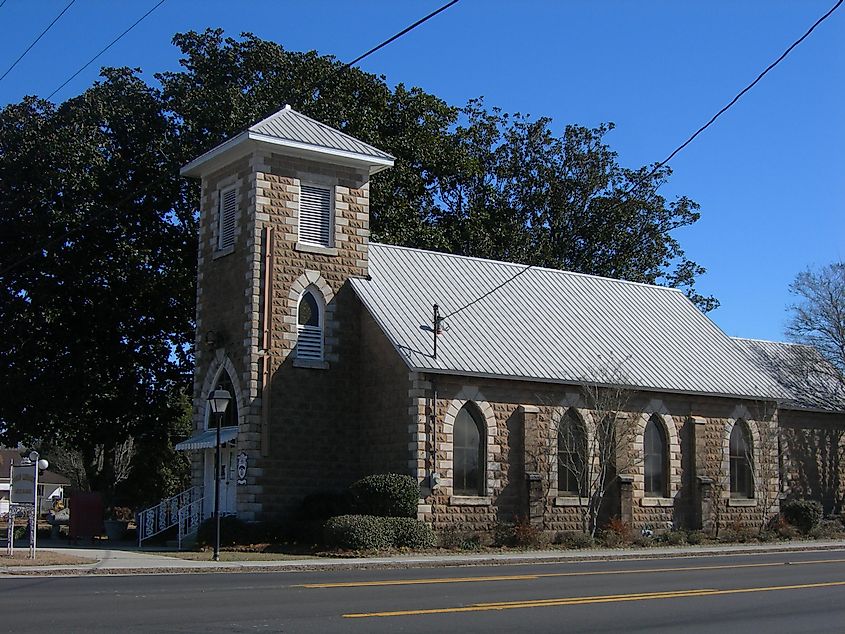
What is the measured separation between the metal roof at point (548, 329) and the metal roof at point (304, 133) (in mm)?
3466

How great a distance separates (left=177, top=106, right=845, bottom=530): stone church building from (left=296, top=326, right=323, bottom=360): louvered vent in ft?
0.16

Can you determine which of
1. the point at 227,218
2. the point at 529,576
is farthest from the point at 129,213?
the point at 529,576

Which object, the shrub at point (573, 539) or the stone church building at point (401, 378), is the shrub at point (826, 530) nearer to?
the stone church building at point (401, 378)

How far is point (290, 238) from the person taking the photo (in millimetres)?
30828

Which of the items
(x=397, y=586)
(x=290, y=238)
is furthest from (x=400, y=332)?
(x=397, y=586)

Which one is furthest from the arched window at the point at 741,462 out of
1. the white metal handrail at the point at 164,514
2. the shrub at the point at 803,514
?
the white metal handrail at the point at 164,514

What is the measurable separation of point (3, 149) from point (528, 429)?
20.8m

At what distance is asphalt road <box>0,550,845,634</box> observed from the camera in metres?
12.3

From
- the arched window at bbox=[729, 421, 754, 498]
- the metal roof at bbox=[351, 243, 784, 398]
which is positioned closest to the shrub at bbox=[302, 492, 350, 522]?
the metal roof at bbox=[351, 243, 784, 398]

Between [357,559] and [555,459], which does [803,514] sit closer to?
[555,459]

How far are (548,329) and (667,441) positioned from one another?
16.8ft

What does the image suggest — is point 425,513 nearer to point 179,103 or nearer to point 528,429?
point 528,429

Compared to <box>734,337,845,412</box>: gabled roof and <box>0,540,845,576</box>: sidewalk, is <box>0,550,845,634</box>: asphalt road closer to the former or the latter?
<box>0,540,845,576</box>: sidewalk

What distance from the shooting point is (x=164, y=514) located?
102ft
